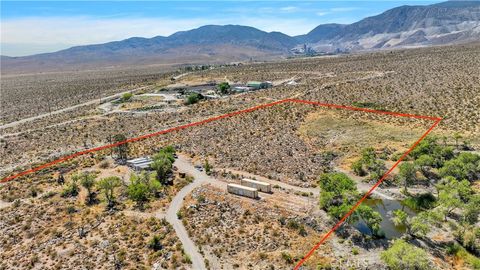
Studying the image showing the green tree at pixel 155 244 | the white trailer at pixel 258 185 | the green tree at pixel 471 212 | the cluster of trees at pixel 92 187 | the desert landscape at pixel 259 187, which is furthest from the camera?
the white trailer at pixel 258 185

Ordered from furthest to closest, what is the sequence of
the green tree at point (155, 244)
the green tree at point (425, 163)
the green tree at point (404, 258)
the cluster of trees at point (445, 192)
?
1. the green tree at point (425, 163)
2. the green tree at point (155, 244)
3. the cluster of trees at point (445, 192)
4. the green tree at point (404, 258)

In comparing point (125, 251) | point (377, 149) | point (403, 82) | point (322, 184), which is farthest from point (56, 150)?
point (403, 82)

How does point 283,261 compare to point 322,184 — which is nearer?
point 283,261

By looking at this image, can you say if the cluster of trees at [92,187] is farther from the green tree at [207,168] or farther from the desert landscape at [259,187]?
the green tree at [207,168]

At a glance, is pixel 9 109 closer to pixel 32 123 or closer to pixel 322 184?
pixel 32 123

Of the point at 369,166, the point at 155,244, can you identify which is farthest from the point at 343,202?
the point at 155,244

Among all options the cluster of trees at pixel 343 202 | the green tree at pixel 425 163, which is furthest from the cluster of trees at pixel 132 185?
the green tree at pixel 425 163
